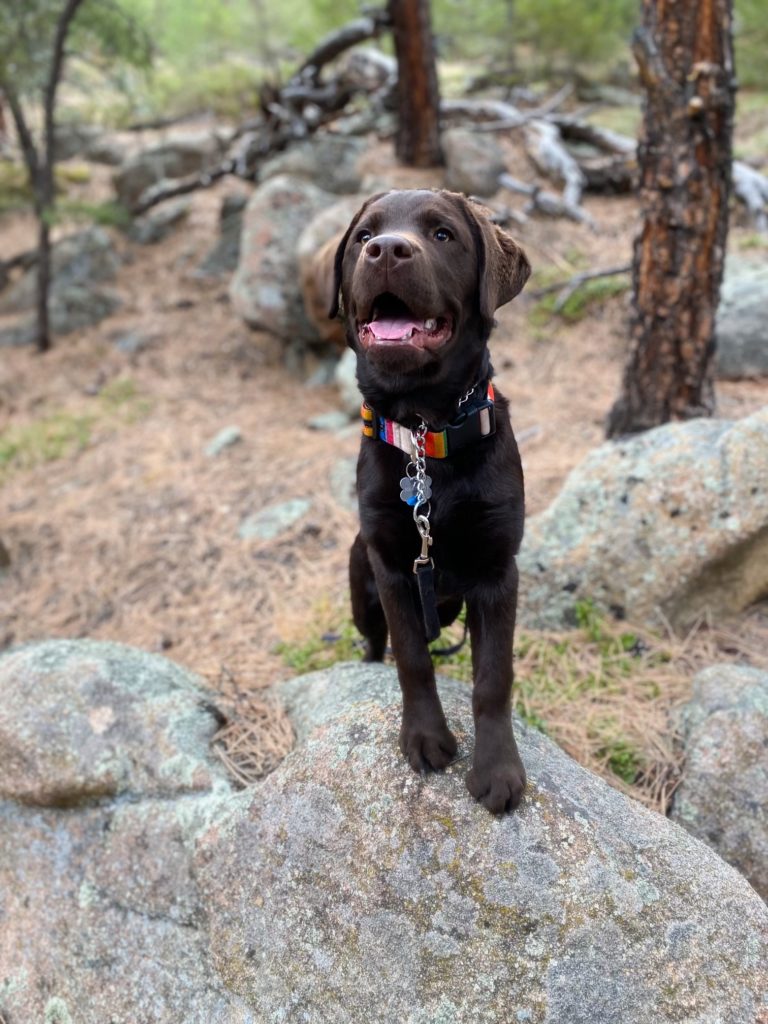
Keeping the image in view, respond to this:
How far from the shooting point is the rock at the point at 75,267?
9.96 meters

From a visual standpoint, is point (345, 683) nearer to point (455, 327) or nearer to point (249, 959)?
point (249, 959)

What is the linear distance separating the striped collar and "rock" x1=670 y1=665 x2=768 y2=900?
4.71ft

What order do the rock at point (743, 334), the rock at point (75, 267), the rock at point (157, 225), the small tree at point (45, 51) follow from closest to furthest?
the rock at point (743, 334) < the small tree at point (45, 51) < the rock at point (75, 267) < the rock at point (157, 225)

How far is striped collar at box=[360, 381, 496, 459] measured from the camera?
7.14ft

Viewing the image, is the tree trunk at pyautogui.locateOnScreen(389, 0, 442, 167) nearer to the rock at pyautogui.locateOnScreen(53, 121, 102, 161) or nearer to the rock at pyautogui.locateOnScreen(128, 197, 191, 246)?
the rock at pyautogui.locateOnScreen(128, 197, 191, 246)

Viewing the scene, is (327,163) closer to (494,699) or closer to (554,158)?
(554,158)

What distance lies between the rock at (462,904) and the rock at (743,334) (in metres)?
4.01

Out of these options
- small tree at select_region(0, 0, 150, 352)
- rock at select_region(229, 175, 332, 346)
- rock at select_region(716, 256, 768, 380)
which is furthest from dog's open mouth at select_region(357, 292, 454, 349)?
small tree at select_region(0, 0, 150, 352)

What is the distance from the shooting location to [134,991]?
2238mm

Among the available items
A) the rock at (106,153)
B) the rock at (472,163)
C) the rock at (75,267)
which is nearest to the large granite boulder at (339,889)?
the rock at (472,163)

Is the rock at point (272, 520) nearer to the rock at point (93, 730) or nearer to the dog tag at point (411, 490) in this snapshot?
the rock at point (93, 730)

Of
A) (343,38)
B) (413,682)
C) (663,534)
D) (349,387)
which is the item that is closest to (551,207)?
(349,387)

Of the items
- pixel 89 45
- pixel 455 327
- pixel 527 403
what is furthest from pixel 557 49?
pixel 455 327

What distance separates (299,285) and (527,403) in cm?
293
